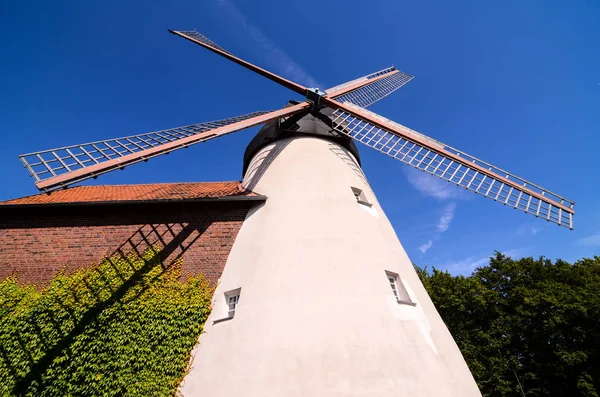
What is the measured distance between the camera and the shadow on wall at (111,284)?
20.1 feet

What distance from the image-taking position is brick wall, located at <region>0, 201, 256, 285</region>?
7.62m

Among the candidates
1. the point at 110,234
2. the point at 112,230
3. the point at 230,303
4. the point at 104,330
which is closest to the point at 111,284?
the point at 104,330

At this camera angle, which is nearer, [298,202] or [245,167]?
[298,202]

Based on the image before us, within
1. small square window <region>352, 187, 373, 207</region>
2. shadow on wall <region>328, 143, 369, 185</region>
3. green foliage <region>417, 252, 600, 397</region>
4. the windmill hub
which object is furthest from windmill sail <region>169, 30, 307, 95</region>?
green foliage <region>417, 252, 600, 397</region>

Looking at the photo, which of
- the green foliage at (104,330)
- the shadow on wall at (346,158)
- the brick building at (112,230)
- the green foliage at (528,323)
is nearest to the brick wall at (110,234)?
the brick building at (112,230)

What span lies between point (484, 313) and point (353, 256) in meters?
18.1

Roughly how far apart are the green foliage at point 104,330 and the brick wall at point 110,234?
0.40 m

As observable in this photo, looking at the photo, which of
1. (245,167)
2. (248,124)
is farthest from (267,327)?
(245,167)

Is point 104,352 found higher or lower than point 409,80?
lower

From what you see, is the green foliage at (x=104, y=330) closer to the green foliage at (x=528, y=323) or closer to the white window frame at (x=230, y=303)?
the white window frame at (x=230, y=303)

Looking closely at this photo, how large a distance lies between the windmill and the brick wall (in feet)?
2.24

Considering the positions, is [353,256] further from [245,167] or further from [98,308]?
[245,167]

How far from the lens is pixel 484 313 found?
766 inches

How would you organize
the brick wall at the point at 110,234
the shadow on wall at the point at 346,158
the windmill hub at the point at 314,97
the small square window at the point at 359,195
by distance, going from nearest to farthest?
1. the brick wall at the point at 110,234
2. the small square window at the point at 359,195
3. the shadow on wall at the point at 346,158
4. the windmill hub at the point at 314,97
